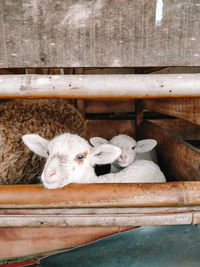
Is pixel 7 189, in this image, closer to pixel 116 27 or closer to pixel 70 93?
pixel 70 93

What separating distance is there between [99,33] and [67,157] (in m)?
0.80

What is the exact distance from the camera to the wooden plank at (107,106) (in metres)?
4.27

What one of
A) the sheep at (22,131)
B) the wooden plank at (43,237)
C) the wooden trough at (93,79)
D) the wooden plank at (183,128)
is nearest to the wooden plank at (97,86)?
the wooden trough at (93,79)

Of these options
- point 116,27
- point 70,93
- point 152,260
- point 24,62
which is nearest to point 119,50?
point 116,27

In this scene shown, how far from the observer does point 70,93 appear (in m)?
1.14

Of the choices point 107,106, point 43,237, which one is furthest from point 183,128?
point 43,237

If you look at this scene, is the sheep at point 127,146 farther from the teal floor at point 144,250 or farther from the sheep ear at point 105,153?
the teal floor at point 144,250

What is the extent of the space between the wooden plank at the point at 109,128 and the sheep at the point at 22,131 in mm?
1469

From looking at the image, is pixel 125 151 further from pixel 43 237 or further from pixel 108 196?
pixel 43 237

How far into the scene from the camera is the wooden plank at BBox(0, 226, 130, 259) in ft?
4.00

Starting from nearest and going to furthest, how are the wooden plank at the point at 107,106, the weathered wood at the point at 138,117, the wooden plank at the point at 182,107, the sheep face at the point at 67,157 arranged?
the sheep face at the point at 67,157, the wooden plank at the point at 182,107, the weathered wood at the point at 138,117, the wooden plank at the point at 107,106

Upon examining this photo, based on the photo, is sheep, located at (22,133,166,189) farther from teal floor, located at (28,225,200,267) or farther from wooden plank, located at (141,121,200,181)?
teal floor, located at (28,225,200,267)

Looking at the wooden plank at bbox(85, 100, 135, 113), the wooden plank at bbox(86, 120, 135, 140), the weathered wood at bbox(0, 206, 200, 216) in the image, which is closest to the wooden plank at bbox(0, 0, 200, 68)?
the weathered wood at bbox(0, 206, 200, 216)

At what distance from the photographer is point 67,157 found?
59.5 inches
